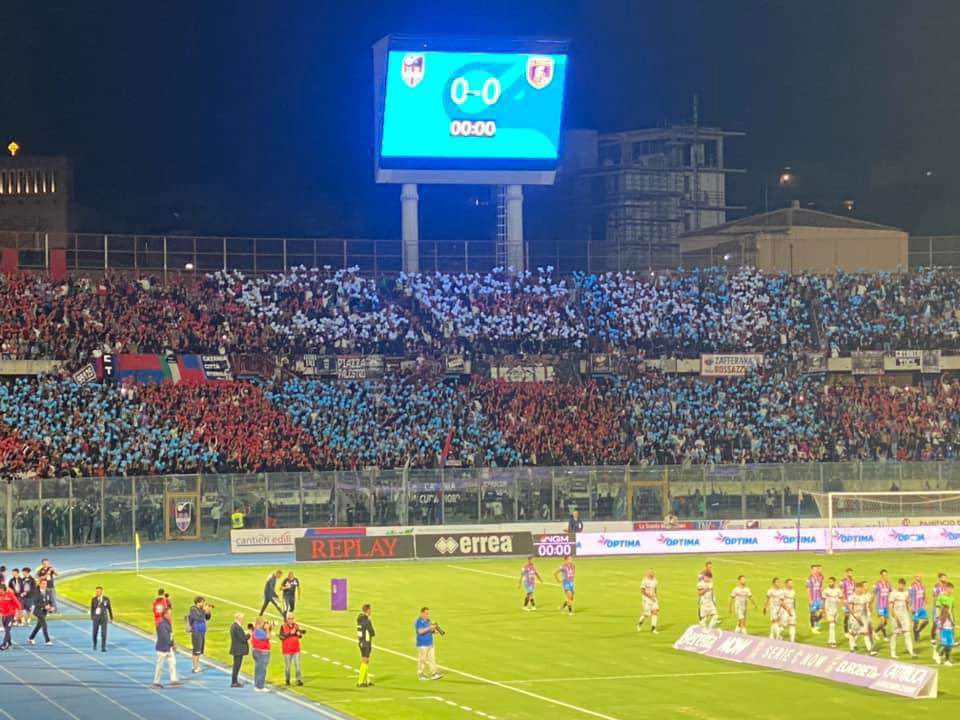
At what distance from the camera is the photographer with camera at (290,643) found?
35.1m

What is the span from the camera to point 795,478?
70688mm

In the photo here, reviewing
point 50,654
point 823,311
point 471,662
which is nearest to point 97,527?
point 50,654

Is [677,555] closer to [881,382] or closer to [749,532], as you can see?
[749,532]

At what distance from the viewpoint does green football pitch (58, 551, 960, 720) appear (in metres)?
33.2

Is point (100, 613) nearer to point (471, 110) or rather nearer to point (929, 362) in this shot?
point (471, 110)

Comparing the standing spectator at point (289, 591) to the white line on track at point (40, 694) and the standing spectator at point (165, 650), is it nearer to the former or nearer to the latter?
the white line on track at point (40, 694)

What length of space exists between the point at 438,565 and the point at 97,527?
14139 mm

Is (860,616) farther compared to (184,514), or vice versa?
(184,514)

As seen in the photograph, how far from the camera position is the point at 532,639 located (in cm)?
4297

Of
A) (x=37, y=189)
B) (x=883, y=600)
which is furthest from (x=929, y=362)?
(x=37, y=189)

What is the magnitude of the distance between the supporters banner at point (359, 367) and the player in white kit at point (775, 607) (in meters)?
39.0

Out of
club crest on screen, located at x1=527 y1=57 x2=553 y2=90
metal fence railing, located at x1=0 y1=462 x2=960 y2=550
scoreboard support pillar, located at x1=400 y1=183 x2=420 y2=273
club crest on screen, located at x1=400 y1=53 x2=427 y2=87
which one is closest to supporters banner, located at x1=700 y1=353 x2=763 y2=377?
metal fence railing, located at x1=0 y1=462 x2=960 y2=550

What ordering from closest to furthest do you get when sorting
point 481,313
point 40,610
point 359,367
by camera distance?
point 40,610 → point 359,367 → point 481,313

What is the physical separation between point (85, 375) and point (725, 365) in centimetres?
3267
